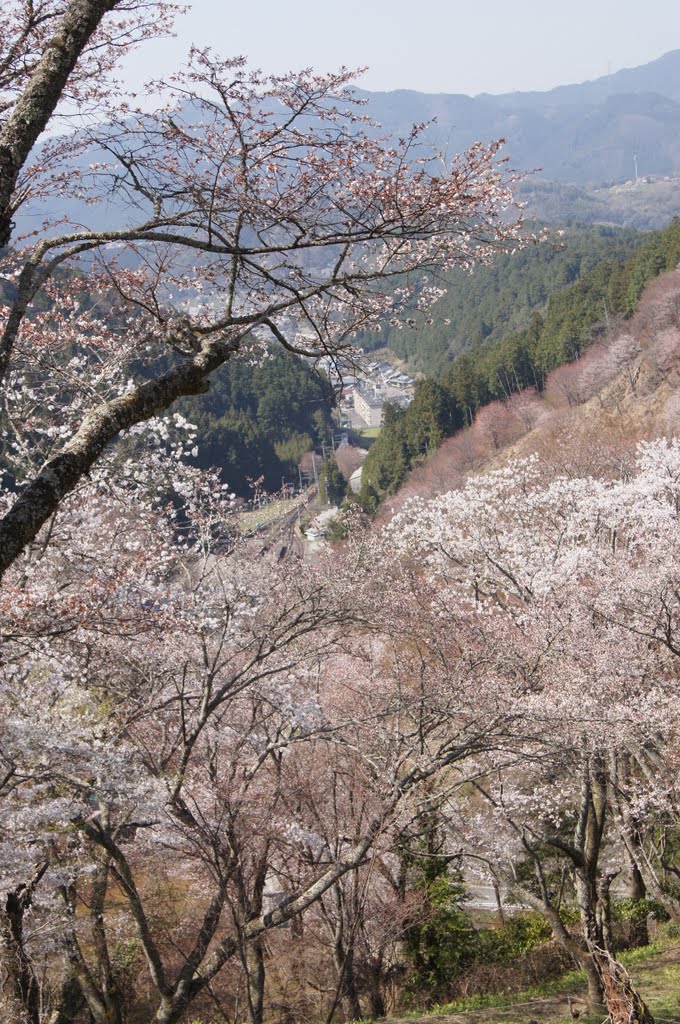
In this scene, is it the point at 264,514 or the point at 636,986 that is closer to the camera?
the point at 636,986

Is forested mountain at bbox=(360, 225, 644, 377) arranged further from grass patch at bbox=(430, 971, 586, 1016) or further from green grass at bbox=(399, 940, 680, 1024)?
grass patch at bbox=(430, 971, 586, 1016)

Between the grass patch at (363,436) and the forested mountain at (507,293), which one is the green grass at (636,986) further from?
the grass patch at (363,436)

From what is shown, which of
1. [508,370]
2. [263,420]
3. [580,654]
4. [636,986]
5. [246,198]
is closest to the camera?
[246,198]

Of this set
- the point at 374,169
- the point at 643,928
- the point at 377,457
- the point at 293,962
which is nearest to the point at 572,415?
the point at 377,457

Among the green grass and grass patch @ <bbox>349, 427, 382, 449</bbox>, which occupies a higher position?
grass patch @ <bbox>349, 427, 382, 449</bbox>

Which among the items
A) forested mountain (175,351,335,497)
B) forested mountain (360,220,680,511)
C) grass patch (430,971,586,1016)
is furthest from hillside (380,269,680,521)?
grass patch (430,971,586,1016)

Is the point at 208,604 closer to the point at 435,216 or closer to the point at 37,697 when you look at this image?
the point at 37,697

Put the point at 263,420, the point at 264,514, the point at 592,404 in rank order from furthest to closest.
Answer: the point at 263,420, the point at 592,404, the point at 264,514

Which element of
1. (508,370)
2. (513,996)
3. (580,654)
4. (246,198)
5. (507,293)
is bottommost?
(513,996)

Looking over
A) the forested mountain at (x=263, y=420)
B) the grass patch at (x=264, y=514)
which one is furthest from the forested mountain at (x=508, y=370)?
the grass patch at (x=264, y=514)

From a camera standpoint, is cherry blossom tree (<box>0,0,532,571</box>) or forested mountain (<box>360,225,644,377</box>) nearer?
cherry blossom tree (<box>0,0,532,571</box>)

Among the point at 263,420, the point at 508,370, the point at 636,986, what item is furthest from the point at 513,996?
the point at 263,420

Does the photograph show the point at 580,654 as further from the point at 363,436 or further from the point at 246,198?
the point at 363,436

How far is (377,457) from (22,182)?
52.5m
